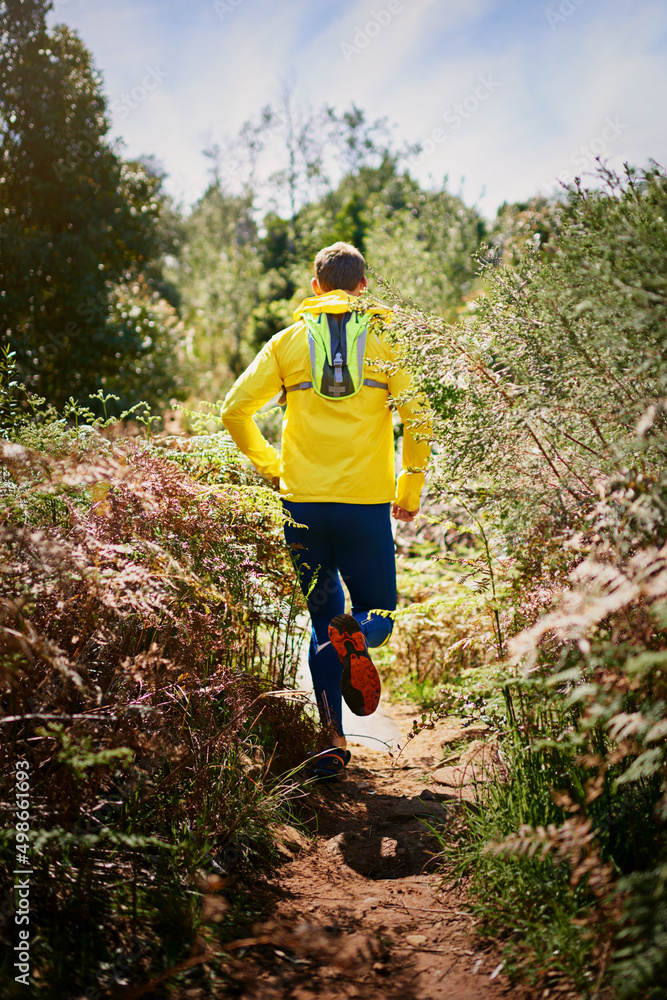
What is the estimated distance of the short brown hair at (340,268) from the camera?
334 cm

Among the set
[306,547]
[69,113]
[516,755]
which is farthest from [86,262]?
[516,755]

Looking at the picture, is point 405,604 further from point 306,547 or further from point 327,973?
point 327,973

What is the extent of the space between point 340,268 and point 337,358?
21.0 inches

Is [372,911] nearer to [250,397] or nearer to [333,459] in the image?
Result: [333,459]

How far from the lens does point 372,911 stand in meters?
2.11

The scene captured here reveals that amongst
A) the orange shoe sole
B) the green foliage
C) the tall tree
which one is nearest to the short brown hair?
the green foliage

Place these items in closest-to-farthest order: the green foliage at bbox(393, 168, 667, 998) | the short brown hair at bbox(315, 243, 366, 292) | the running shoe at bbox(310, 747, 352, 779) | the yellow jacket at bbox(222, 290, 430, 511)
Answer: the green foliage at bbox(393, 168, 667, 998) → the running shoe at bbox(310, 747, 352, 779) → the yellow jacket at bbox(222, 290, 430, 511) → the short brown hair at bbox(315, 243, 366, 292)

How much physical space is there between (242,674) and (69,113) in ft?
33.1

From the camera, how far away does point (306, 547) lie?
321 cm

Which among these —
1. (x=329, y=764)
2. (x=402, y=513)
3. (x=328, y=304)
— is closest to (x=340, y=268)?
(x=328, y=304)

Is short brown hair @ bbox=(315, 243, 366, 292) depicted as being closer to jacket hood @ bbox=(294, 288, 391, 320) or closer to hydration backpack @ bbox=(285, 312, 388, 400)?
jacket hood @ bbox=(294, 288, 391, 320)

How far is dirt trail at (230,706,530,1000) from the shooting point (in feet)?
5.69

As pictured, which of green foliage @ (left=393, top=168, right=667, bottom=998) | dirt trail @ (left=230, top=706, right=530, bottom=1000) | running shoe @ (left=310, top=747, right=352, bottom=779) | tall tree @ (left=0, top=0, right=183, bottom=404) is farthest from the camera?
tall tree @ (left=0, top=0, right=183, bottom=404)

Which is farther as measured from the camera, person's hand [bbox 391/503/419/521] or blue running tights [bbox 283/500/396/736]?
person's hand [bbox 391/503/419/521]
